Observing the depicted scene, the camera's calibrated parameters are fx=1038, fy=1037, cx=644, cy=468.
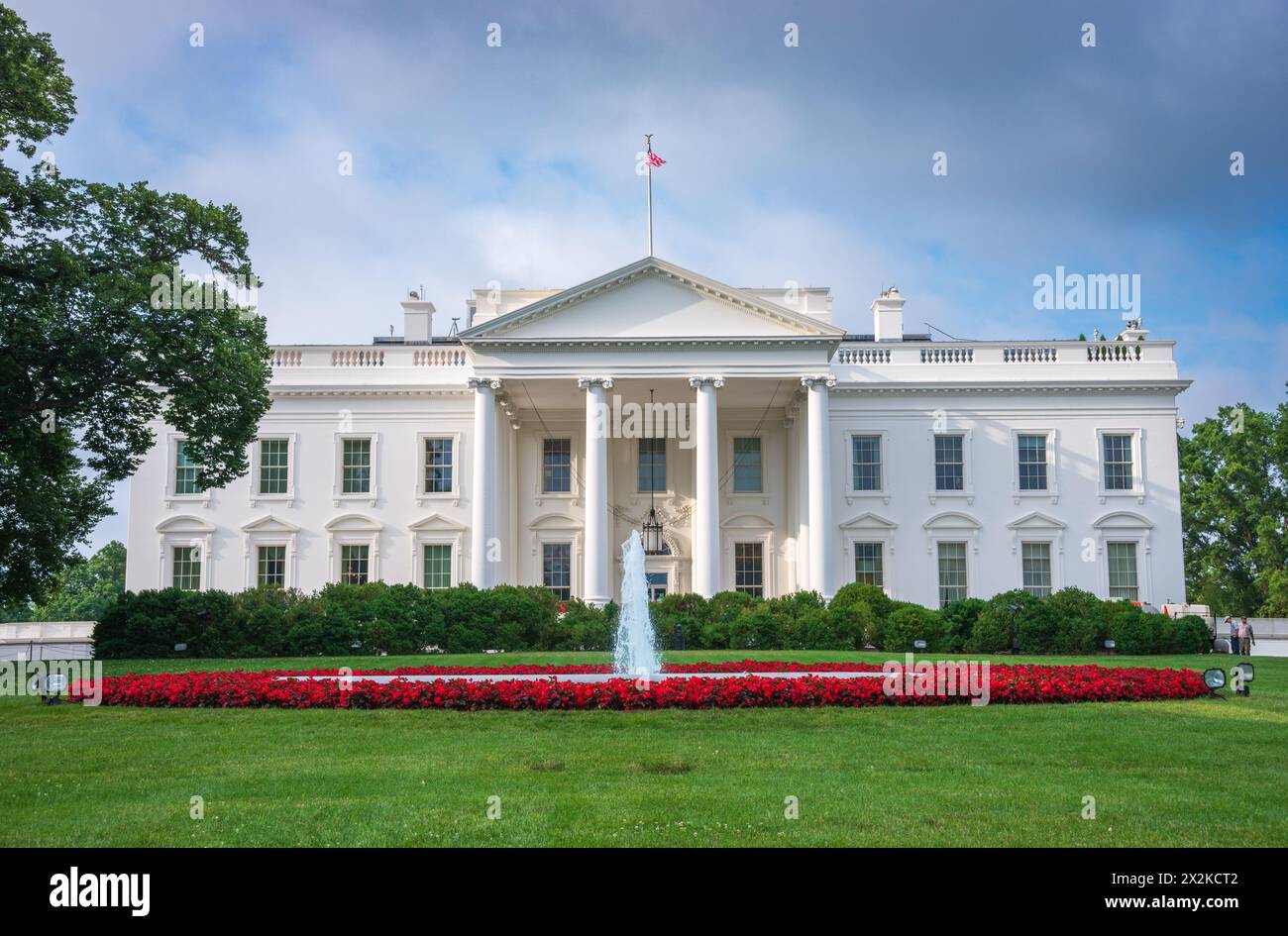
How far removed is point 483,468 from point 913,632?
14.3 m

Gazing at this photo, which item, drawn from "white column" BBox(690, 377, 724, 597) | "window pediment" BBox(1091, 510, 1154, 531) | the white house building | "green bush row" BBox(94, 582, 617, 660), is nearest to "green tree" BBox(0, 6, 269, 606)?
"green bush row" BBox(94, 582, 617, 660)

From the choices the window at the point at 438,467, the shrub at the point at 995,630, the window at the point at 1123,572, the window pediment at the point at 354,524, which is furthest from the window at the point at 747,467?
the window pediment at the point at 354,524

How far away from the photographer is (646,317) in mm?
33250

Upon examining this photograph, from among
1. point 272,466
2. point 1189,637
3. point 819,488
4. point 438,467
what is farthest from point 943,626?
point 272,466

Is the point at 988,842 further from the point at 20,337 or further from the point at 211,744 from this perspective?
the point at 20,337

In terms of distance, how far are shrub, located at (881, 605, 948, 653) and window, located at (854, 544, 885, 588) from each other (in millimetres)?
9176

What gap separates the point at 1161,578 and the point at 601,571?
1914cm

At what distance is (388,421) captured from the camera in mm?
36594

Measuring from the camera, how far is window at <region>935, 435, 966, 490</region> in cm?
3625

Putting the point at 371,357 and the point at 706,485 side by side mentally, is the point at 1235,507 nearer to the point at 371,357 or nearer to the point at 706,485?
the point at 706,485

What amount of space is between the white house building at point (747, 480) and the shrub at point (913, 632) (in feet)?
27.3

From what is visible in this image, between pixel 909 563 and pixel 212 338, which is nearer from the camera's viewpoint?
pixel 212 338

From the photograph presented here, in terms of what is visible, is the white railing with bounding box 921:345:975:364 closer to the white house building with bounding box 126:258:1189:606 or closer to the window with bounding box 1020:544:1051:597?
the white house building with bounding box 126:258:1189:606
